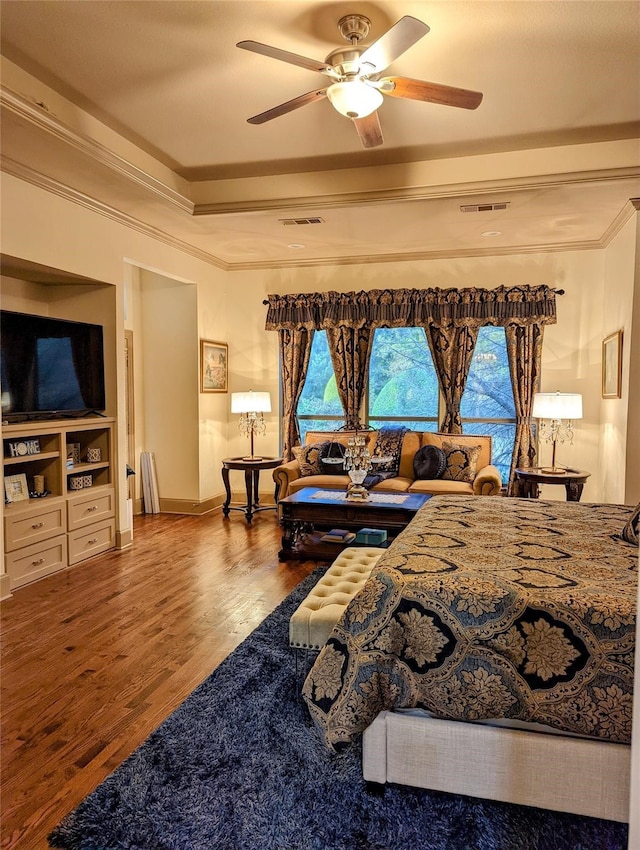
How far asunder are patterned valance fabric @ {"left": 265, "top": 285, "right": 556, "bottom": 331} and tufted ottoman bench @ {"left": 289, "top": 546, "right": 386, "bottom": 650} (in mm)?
3663

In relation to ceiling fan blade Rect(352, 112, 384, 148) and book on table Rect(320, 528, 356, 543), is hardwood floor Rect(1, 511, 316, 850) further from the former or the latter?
ceiling fan blade Rect(352, 112, 384, 148)

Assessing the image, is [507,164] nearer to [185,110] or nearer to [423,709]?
[185,110]

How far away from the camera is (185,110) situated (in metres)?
3.45

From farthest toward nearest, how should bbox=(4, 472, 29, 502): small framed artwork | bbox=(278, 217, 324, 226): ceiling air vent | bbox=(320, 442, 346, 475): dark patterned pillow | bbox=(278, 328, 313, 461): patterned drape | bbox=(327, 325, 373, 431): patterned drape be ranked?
bbox=(278, 328, 313, 461): patterned drape, bbox=(327, 325, 373, 431): patterned drape, bbox=(320, 442, 346, 475): dark patterned pillow, bbox=(278, 217, 324, 226): ceiling air vent, bbox=(4, 472, 29, 502): small framed artwork

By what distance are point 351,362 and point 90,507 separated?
3.18 m

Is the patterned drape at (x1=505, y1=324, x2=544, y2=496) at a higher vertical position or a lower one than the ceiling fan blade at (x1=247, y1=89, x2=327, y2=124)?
lower

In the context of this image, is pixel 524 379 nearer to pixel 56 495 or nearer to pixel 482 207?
pixel 482 207

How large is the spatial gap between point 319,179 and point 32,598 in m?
3.67

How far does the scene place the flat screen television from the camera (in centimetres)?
400

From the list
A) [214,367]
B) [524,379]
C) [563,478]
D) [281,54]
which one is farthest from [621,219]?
[214,367]

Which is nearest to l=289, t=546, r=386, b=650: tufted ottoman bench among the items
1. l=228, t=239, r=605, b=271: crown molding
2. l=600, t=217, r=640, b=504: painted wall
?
l=600, t=217, r=640, b=504: painted wall

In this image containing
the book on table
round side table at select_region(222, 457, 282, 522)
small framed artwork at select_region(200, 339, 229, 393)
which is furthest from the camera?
small framed artwork at select_region(200, 339, 229, 393)

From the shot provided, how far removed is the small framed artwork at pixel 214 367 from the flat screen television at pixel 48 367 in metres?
1.64

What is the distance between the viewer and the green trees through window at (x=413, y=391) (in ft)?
20.2
